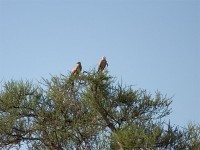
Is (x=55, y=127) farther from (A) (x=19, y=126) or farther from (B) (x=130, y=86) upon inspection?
(B) (x=130, y=86)

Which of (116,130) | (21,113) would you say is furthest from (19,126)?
(116,130)

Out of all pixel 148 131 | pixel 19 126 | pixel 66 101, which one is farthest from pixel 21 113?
pixel 148 131

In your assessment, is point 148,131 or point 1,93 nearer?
point 148,131

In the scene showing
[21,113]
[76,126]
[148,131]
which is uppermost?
[21,113]

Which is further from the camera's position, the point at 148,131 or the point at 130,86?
the point at 130,86

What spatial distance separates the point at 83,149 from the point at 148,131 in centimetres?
193

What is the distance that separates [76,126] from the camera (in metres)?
12.7

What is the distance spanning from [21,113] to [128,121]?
3.07 meters

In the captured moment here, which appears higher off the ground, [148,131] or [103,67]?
[103,67]

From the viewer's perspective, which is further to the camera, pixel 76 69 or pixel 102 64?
pixel 102 64

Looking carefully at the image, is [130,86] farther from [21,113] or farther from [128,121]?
[21,113]

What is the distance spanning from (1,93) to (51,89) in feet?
4.80

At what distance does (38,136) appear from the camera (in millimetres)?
13203

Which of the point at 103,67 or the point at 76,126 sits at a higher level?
the point at 103,67
